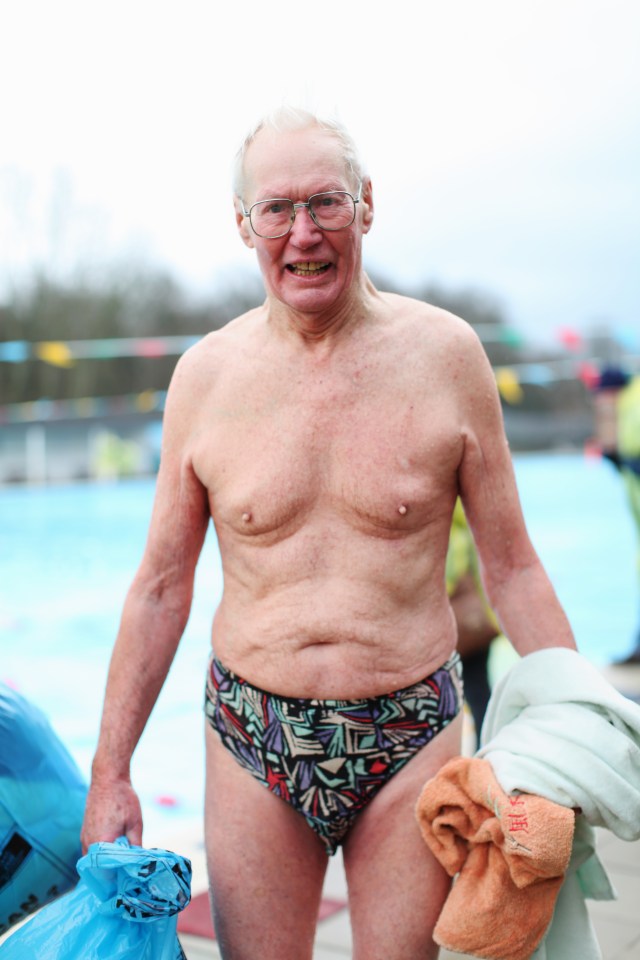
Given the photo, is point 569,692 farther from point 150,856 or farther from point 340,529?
point 150,856

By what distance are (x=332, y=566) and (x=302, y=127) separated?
27.8 inches

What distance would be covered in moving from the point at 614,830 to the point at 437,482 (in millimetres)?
604

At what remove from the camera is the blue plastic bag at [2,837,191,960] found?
5.53 ft

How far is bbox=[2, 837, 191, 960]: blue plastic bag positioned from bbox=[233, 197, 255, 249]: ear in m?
0.98

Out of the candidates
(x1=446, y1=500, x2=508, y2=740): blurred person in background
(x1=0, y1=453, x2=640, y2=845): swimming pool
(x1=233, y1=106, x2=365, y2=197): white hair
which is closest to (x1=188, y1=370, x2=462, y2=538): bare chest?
(x1=233, y1=106, x2=365, y2=197): white hair

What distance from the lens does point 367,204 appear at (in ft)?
6.42

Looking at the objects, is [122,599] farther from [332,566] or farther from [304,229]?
[304,229]

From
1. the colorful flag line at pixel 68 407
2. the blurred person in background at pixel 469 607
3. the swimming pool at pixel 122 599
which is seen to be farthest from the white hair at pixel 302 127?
the colorful flag line at pixel 68 407

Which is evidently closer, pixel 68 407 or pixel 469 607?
pixel 469 607

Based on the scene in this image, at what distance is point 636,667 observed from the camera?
6.57 metres

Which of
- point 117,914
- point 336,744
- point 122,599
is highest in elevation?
point 336,744

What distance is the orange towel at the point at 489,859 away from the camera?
1.69 m

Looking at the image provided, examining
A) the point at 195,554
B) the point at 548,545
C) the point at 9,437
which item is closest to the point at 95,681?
the point at 195,554

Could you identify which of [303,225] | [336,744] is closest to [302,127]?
[303,225]
